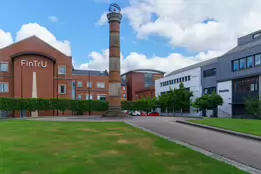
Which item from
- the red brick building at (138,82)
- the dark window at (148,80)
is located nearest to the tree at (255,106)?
the red brick building at (138,82)

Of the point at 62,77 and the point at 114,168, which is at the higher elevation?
the point at 62,77

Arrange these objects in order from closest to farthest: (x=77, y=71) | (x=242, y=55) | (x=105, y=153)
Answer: (x=105, y=153)
(x=242, y=55)
(x=77, y=71)

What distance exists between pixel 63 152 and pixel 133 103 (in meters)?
51.1

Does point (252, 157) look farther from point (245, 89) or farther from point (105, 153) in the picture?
point (245, 89)

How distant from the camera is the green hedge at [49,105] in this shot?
139ft

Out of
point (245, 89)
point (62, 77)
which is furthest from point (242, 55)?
point (62, 77)

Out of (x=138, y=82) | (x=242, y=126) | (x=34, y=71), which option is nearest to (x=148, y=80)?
(x=138, y=82)

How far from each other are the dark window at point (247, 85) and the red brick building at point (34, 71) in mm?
29457

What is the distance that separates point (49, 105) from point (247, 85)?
102ft

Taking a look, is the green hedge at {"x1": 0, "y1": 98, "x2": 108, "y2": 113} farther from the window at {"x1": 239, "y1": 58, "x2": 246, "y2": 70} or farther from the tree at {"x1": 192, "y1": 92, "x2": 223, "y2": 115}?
the window at {"x1": 239, "y1": 58, "x2": 246, "y2": 70}

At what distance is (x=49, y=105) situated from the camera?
45.5 meters

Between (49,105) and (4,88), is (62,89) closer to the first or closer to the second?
(49,105)

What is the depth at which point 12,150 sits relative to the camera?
8852mm

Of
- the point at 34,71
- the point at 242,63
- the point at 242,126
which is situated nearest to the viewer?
the point at 242,126
